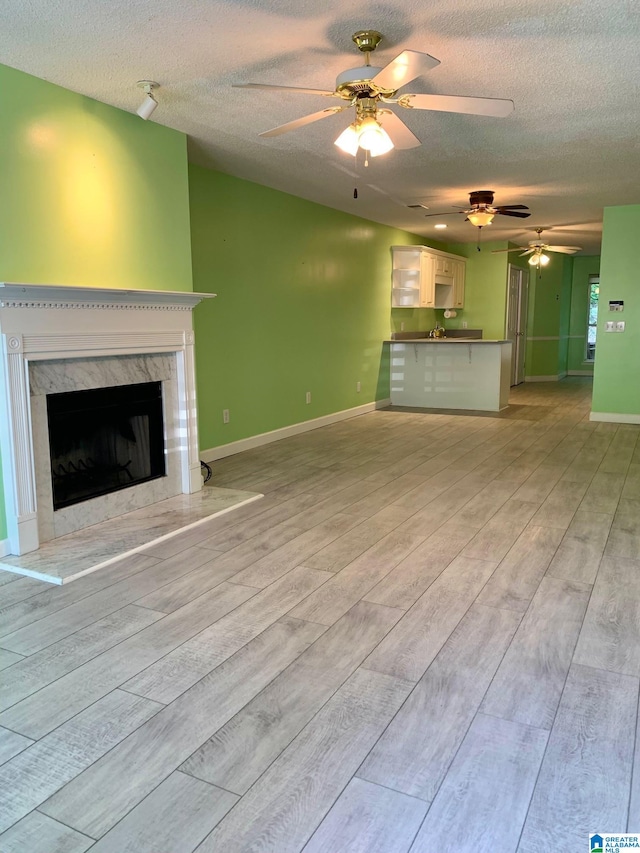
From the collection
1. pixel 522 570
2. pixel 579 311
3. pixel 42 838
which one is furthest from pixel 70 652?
pixel 579 311

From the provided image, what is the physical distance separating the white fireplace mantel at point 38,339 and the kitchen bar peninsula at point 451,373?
504 cm

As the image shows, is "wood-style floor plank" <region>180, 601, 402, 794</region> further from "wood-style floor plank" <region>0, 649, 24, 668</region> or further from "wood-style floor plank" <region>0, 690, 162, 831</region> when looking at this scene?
"wood-style floor plank" <region>0, 649, 24, 668</region>

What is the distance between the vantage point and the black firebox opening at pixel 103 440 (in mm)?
3441

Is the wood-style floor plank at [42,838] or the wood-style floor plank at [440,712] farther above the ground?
the wood-style floor plank at [440,712]

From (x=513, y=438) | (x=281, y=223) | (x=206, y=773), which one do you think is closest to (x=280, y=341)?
(x=281, y=223)

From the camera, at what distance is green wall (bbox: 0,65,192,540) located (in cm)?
308

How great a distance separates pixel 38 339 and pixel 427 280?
257 inches

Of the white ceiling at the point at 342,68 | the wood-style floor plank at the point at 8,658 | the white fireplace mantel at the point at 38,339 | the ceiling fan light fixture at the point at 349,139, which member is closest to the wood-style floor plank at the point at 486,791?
the wood-style floor plank at the point at 8,658

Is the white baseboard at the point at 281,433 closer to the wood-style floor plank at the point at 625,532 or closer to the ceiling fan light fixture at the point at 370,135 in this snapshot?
the ceiling fan light fixture at the point at 370,135

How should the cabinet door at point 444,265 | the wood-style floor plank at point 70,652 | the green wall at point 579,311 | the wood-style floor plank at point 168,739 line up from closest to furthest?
the wood-style floor plank at point 168,739
the wood-style floor plank at point 70,652
the cabinet door at point 444,265
the green wall at point 579,311

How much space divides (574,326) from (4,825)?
515 inches

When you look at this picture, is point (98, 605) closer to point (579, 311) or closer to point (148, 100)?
point (148, 100)

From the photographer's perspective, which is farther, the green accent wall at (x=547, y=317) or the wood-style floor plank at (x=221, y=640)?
the green accent wall at (x=547, y=317)

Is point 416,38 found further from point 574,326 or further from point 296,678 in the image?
point 574,326
